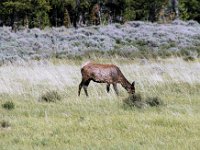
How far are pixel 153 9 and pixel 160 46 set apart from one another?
109ft

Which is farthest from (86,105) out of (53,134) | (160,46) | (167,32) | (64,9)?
(64,9)

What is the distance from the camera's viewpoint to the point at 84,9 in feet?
228

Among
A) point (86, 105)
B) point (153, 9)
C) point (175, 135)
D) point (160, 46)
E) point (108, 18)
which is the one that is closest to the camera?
point (175, 135)

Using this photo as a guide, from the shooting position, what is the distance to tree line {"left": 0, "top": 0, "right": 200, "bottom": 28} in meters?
58.8

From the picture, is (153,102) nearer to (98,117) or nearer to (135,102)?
(135,102)

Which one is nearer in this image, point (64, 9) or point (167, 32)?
point (167, 32)

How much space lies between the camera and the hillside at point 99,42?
2861cm

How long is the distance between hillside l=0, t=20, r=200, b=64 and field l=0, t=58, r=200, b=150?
1210cm

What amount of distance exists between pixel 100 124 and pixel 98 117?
0.67 meters

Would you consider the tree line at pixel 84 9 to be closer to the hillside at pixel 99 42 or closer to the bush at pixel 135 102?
the hillside at pixel 99 42

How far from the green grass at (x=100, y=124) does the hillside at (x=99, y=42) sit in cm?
1494

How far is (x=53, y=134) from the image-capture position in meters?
8.04

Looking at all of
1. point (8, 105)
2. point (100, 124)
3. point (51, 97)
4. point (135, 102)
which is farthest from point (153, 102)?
point (8, 105)

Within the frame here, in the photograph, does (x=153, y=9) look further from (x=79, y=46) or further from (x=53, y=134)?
(x=53, y=134)
